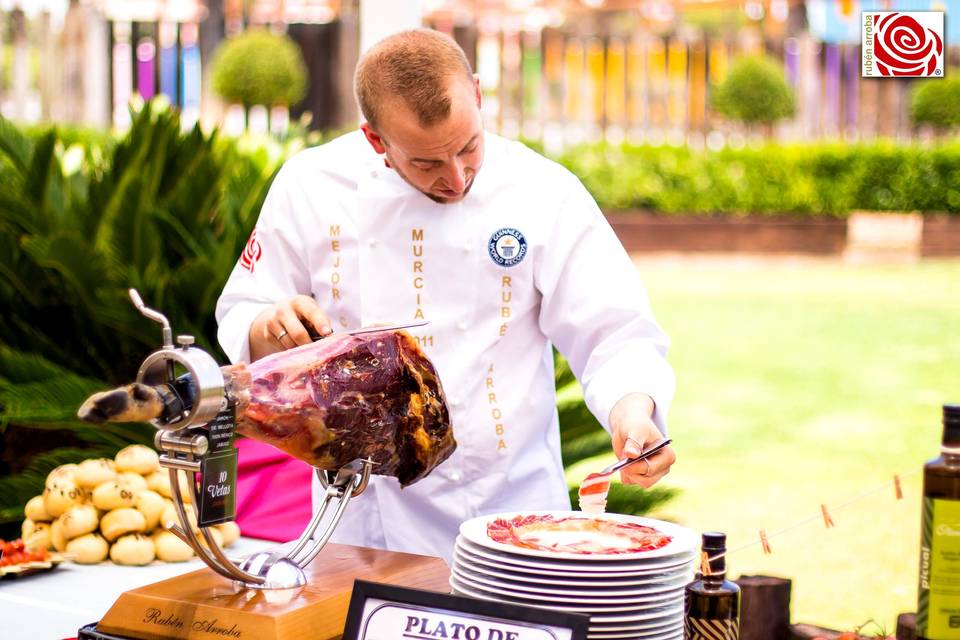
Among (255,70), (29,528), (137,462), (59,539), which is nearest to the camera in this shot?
(59,539)

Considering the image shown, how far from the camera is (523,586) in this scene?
56.7 inches

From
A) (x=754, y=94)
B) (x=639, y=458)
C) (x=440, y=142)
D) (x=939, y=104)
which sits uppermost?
(x=754, y=94)

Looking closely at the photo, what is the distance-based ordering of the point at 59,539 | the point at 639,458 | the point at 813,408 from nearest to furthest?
1. the point at 639,458
2. the point at 59,539
3. the point at 813,408

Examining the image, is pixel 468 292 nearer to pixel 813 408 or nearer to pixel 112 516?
pixel 112 516

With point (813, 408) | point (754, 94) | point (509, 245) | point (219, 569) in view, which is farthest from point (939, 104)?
point (219, 569)

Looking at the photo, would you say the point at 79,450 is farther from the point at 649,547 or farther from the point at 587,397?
the point at 649,547

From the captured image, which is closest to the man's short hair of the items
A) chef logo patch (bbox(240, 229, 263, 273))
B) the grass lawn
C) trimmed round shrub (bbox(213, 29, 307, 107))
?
chef logo patch (bbox(240, 229, 263, 273))

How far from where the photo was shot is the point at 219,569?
156 cm

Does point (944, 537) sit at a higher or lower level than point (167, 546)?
higher

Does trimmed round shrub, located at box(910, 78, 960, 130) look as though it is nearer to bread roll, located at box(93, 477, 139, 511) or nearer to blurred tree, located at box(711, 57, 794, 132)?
blurred tree, located at box(711, 57, 794, 132)

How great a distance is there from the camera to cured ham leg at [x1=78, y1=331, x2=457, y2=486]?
1476 millimetres

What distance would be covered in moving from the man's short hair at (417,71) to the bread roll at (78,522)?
964 mm

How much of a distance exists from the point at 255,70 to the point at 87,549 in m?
12.9

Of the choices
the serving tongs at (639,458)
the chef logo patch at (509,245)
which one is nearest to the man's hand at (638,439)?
the serving tongs at (639,458)
